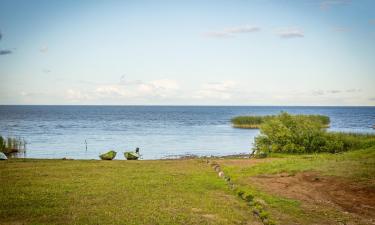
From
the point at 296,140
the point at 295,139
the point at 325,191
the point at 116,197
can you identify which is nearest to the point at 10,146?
the point at 116,197

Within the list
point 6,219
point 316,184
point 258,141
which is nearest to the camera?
point 6,219

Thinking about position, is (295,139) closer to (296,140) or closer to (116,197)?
(296,140)

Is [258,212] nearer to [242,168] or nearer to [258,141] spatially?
[242,168]

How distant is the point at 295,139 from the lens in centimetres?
4016

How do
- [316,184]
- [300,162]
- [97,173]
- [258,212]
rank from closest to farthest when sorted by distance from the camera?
1. [258,212]
2. [316,184]
3. [97,173]
4. [300,162]

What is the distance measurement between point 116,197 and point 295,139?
26996 mm

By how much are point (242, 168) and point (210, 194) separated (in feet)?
31.4

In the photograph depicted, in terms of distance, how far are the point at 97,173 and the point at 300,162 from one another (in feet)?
55.7

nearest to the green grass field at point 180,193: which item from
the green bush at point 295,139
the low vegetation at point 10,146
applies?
the green bush at point 295,139

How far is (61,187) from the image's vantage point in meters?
20.7

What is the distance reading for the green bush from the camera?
39.7 meters

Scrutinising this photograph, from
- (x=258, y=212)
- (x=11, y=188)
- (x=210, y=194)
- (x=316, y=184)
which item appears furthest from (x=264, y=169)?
(x=11, y=188)

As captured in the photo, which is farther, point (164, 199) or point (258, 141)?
point (258, 141)

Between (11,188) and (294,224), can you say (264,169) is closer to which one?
(294,224)
